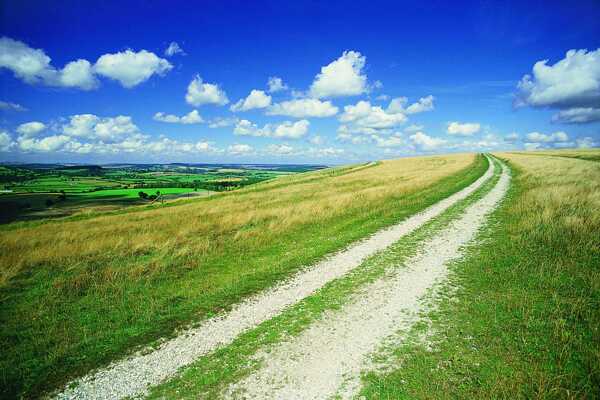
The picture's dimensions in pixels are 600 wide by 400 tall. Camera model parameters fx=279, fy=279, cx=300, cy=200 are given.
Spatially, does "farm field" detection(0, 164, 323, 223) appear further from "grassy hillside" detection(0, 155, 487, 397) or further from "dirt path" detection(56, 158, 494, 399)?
"dirt path" detection(56, 158, 494, 399)

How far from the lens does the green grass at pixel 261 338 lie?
14.9ft

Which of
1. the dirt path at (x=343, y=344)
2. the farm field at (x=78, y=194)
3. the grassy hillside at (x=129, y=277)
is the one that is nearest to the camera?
the dirt path at (x=343, y=344)

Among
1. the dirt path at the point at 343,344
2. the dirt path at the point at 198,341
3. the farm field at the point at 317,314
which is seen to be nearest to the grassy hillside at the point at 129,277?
the farm field at the point at 317,314

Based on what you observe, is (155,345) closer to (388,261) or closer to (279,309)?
(279,309)

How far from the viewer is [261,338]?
5.76 m

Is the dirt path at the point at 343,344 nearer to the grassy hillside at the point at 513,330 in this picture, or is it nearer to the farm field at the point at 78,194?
the grassy hillside at the point at 513,330

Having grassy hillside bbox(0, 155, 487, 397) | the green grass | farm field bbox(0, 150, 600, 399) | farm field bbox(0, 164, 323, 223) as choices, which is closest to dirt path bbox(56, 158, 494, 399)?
farm field bbox(0, 150, 600, 399)

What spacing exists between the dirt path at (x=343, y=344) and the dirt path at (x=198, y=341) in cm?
122

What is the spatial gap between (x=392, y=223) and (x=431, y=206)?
18.5ft

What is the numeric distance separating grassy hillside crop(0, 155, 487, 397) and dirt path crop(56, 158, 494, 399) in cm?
44

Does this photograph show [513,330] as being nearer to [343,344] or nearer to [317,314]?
[343,344]

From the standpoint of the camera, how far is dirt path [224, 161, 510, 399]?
445cm

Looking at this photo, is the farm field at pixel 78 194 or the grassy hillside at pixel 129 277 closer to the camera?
the grassy hillside at pixel 129 277

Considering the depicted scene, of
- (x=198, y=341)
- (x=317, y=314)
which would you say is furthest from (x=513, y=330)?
(x=198, y=341)
